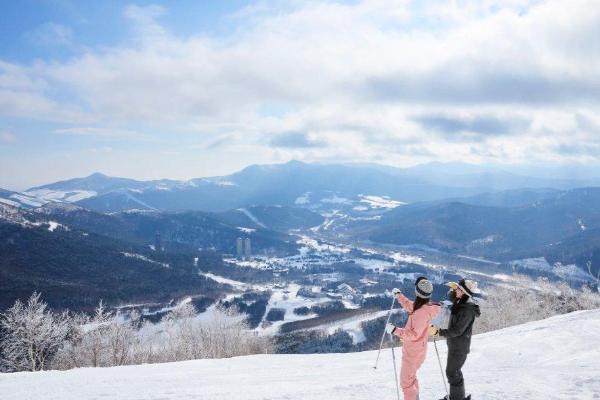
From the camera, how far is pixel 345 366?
19141 millimetres

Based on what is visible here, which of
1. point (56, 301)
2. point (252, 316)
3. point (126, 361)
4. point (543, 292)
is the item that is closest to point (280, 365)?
point (126, 361)

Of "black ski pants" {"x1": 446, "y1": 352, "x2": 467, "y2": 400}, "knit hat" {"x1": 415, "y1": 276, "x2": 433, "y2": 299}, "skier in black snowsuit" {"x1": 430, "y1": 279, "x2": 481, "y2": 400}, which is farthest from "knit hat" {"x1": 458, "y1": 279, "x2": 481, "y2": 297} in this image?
"black ski pants" {"x1": 446, "y1": 352, "x2": 467, "y2": 400}

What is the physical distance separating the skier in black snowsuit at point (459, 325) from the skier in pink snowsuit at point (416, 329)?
11.0 inches

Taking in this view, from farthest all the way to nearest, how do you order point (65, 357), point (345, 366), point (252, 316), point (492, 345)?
point (252, 316) < point (65, 357) < point (492, 345) < point (345, 366)

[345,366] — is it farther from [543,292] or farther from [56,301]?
[56,301]

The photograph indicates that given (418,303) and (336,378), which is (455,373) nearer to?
(418,303)

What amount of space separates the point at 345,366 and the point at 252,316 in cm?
16751

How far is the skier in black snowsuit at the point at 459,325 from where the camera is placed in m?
9.82

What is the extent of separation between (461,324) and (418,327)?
3.53 feet

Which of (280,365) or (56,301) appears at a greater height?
(280,365)

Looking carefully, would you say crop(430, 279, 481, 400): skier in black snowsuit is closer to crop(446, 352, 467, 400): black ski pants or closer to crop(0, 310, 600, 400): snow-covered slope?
crop(446, 352, 467, 400): black ski pants

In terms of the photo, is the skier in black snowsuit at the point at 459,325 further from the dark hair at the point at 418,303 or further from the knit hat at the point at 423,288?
the knit hat at the point at 423,288

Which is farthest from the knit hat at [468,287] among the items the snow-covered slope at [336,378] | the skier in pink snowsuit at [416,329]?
the snow-covered slope at [336,378]

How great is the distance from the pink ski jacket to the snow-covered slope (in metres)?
3.76
